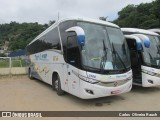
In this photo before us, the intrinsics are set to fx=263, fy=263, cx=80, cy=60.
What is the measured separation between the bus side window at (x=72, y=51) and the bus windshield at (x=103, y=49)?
30 cm

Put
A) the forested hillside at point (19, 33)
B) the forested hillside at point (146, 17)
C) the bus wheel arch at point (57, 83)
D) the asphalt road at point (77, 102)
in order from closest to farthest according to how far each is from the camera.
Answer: the asphalt road at point (77, 102) → the bus wheel arch at point (57, 83) → the forested hillside at point (146, 17) → the forested hillside at point (19, 33)

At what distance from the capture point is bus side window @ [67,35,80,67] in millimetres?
8992

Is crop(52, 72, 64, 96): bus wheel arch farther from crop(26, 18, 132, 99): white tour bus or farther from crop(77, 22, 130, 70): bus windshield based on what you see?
crop(77, 22, 130, 70): bus windshield

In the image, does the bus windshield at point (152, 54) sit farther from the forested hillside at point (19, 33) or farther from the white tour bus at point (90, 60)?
the forested hillside at point (19, 33)

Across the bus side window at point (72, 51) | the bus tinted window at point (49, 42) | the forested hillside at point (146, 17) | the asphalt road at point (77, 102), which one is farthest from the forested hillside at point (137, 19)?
the bus side window at point (72, 51)

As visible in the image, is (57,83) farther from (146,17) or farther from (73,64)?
(146,17)

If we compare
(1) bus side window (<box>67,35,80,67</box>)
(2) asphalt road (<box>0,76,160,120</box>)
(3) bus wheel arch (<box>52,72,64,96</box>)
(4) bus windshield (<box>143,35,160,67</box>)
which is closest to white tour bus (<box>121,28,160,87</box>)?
(4) bus windshield (<box>143,35,160,67</box>)

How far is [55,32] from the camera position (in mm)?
11711

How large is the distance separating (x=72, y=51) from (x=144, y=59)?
349 cm

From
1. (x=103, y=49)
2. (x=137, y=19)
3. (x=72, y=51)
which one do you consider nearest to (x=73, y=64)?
(x=72, y=51)

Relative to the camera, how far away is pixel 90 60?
8789mm

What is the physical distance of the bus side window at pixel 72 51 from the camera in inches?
354

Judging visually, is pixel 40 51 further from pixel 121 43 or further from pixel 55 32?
pixel 121 43

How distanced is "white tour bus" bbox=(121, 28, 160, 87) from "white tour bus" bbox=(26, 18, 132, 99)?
138 centimetres
